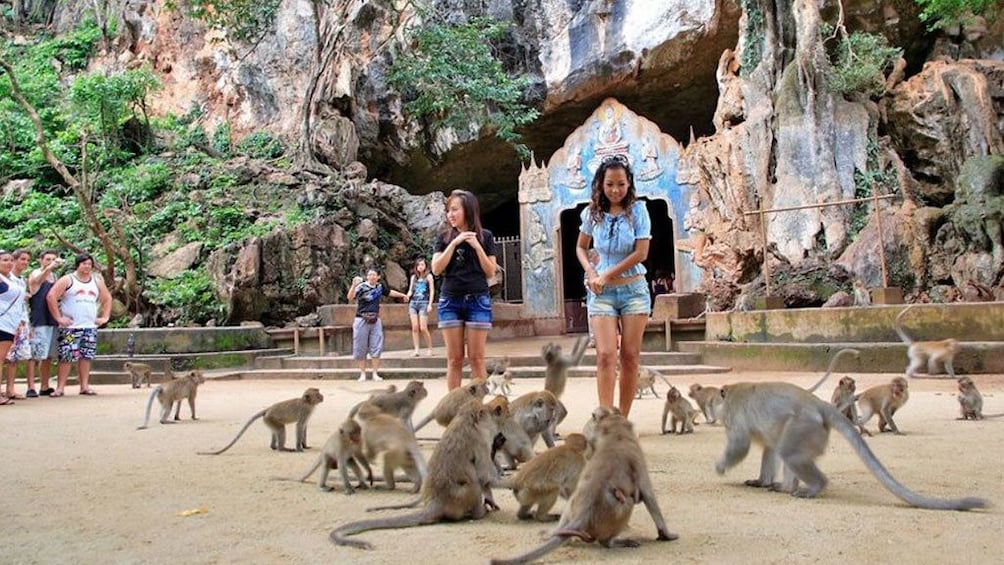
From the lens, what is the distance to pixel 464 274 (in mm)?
5113

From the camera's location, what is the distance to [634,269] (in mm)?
4555

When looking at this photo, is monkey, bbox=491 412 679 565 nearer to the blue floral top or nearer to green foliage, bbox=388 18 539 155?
the blue floral top

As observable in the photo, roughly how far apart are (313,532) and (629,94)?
2082 centimetres

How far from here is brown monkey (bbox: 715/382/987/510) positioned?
121 inches

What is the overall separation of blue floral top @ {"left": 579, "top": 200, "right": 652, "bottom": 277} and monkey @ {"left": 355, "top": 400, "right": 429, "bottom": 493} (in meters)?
1.67

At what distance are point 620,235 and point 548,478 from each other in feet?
6.83

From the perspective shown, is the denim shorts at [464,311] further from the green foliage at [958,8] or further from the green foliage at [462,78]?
the green foliage at [462,78]

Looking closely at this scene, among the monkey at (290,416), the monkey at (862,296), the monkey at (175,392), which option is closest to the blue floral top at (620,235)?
the monkey at (290,416)

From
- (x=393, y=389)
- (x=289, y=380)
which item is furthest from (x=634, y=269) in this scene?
(x=289, y=380)

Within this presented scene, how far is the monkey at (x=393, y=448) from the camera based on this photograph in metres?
3.46

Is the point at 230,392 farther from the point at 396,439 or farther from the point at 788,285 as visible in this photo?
the point at 788,285

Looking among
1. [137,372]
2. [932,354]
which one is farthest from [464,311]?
[137,372]

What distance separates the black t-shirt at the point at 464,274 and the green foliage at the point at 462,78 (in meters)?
14.7

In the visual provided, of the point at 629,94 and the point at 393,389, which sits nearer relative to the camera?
the point at 393,389
